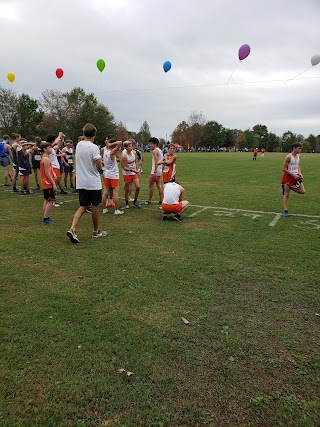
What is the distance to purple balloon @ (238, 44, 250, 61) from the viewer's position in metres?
13.3

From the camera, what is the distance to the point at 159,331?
3279mm

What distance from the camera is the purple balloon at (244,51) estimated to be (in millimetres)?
13305

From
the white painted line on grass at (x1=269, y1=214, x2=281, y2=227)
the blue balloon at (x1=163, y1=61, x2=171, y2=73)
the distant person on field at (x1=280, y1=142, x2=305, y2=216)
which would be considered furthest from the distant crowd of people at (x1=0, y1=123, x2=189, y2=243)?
the blue balloon at (x1=163, y1=61, x2=171, y2=73)

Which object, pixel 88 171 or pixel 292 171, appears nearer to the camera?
pixel 88 171

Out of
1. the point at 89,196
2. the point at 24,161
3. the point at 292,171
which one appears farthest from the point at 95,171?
the point at 24,161

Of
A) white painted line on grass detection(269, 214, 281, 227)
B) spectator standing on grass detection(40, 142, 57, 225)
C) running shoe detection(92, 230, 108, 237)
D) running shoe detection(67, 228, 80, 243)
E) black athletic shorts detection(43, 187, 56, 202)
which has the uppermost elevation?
spectator standing on grass detection(40, 142, 57, 225)

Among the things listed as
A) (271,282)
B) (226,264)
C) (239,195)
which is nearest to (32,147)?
(239,195)

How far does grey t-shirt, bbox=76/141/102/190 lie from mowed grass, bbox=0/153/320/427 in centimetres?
110

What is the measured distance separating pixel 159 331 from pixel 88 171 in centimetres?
369

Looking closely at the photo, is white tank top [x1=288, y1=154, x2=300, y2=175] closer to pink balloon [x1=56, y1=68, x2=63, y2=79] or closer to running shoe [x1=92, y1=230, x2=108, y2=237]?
running shoe [x1=92, y1=230, x2=108, y2=237]

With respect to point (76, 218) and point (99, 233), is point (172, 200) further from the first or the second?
point (76, 218)

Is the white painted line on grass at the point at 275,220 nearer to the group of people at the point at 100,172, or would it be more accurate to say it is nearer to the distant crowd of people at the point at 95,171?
the group of people at the point at 100,172

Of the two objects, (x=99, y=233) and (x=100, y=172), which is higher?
(x=100, y=172)

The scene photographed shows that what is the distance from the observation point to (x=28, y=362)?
277cm
